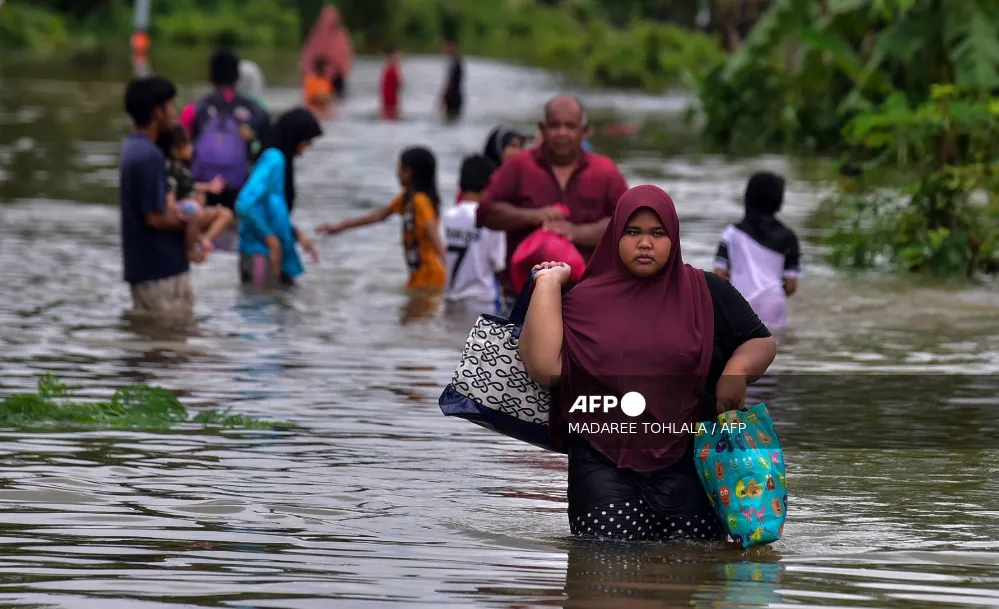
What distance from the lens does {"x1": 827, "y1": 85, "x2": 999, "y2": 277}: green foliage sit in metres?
15.9

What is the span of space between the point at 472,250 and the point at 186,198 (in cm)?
207

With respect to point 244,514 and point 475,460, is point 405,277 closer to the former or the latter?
point 475,460

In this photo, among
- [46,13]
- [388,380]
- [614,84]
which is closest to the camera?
[388,380]

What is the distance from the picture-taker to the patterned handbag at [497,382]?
712cm

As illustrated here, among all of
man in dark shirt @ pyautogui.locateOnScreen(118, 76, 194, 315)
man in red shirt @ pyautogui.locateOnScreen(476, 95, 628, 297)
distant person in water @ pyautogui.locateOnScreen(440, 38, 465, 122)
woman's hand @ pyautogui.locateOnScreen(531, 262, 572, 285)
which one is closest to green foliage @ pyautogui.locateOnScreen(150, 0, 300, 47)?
distant person in water @ pyautogui.locateOnScreen(440, 38, 465, 122)

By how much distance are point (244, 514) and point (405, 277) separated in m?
8.76

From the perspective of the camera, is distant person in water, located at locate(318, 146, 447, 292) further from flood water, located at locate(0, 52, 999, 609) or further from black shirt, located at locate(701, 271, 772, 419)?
black shirt, located at locate(701, 271, 772, 419)

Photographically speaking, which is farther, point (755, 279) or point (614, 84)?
point (614, 84)

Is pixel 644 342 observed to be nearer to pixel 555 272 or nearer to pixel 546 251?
pixel 555 272

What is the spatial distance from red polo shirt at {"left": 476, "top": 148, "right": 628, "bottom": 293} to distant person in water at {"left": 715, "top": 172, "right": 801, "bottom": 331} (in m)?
1.15

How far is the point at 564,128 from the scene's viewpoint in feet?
37.0

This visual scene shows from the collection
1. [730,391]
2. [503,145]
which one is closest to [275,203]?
[503,145]

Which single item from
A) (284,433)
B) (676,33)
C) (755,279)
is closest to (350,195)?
(755,279)

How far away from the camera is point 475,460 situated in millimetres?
9250
